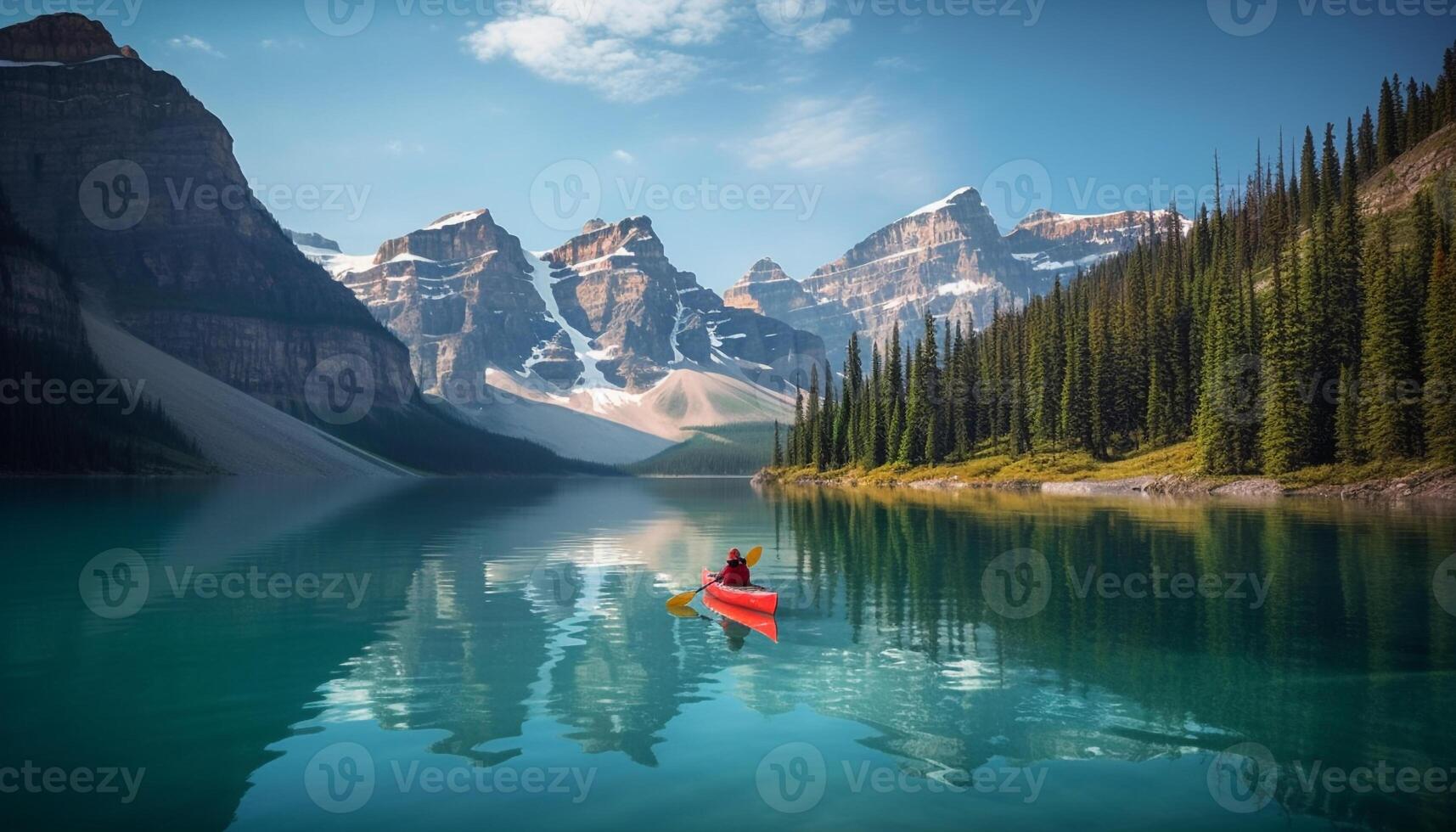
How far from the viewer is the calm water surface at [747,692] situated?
13.9 meters

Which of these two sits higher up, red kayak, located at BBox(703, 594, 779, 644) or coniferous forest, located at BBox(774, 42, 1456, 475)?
coniferous forest, located at BBox(774, 42, 1456, 475)

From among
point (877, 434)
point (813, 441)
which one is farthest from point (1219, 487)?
point (813, 441)

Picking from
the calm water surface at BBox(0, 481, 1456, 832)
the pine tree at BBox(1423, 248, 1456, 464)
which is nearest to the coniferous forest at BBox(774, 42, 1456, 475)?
the pine tree at BBox(1423, 248, 1456, 464)

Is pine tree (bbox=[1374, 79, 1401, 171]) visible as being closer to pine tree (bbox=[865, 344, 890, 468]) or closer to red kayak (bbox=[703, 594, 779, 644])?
pine tree (bbox=[865, 344, 890, 468])

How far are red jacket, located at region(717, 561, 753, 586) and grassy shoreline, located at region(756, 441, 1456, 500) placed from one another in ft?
236

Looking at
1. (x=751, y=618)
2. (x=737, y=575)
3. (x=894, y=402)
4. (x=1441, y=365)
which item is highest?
(x=894, y=402)

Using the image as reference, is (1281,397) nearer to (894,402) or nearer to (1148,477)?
(1148,477)

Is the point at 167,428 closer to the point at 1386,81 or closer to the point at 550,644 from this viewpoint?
the point at 550,644

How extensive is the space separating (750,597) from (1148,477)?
297ft

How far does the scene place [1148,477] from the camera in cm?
10569

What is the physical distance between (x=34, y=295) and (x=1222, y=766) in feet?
756

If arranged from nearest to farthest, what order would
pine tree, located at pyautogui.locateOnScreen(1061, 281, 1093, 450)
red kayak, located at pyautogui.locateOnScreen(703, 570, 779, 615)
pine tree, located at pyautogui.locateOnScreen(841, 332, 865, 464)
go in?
red kayak, located at pyautogui.locateOnScreen(703, 570, 779, 615) → pine tree, located at pyautogui.locateOnScreen(1061, 281, 1093, 450) → pine tree, located at pyautogui.locateOnScreen(841, 332, 865, 464)

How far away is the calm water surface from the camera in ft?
45.7

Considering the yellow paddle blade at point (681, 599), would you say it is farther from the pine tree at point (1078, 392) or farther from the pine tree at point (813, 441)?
the pine tree at point (813, 441)
